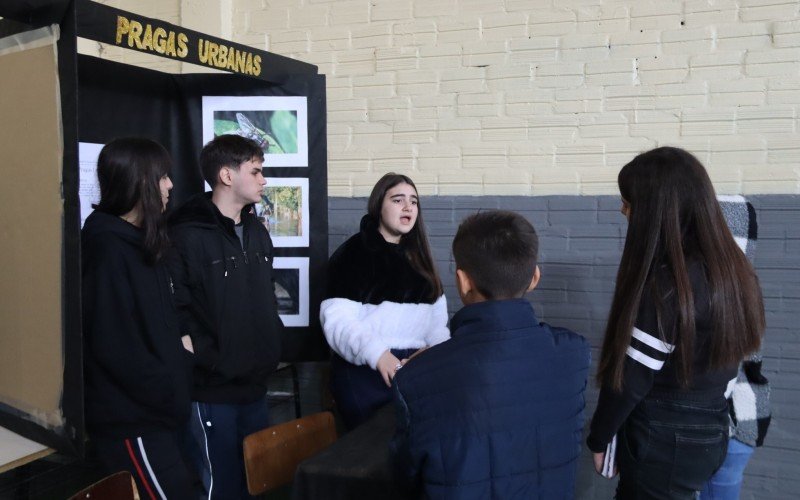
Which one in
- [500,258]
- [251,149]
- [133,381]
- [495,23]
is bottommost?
[133,381]

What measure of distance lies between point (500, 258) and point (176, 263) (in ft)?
4.25

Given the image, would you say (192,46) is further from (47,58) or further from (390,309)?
(390,309)

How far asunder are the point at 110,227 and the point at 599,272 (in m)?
2.07

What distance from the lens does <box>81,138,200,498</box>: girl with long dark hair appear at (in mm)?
1978

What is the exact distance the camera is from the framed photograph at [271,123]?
317 centimetres

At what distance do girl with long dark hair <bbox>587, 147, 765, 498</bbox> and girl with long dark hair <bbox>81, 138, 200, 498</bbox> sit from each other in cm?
129

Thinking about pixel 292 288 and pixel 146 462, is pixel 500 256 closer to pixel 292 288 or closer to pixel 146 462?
pixel 146 462

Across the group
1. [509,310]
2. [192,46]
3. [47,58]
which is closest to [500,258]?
[509,310]

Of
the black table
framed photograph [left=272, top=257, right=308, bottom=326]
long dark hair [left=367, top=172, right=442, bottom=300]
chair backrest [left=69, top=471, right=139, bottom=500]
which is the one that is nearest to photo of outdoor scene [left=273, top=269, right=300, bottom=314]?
framed photograph [left=272, top=257, right=308, bottom=326]

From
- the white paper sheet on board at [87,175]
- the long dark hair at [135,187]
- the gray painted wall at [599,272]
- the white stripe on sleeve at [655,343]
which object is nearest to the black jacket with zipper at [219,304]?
the long dark hair at [135,187]

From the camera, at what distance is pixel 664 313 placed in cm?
162

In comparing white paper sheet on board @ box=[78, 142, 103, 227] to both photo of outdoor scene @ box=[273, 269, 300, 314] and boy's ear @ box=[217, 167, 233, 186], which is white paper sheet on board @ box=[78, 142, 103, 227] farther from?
photo of outdoor scene @ box=[273, 269, 300, 314]

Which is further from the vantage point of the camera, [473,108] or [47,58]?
[473,108]

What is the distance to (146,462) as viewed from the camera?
2.02 m
